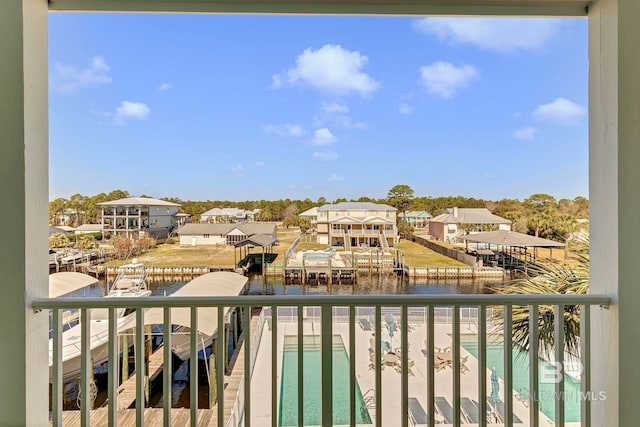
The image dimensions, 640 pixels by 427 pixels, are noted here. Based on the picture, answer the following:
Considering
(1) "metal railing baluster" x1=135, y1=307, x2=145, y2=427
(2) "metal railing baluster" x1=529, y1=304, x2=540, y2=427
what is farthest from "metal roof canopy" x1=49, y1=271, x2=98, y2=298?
(2) "metal railing baluster" x1=529, y1=304, x2=540, y2=427

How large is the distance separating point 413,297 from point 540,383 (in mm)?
759

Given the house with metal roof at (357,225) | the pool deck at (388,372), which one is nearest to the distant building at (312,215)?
the house with metal roof at (357,225)

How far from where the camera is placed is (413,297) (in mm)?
1387

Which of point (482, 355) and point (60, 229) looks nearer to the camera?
point (482, 355)

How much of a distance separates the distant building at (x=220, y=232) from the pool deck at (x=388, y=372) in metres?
0.49

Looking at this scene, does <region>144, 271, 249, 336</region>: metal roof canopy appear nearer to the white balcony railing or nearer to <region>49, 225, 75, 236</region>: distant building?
the white balcony railing

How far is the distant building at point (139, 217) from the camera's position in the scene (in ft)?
5.20

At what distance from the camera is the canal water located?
154 cm

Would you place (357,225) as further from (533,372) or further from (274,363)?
(533,372)

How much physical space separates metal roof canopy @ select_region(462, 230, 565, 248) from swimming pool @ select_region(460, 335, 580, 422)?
20.0 inches

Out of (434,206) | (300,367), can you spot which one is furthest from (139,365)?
(434,206)
